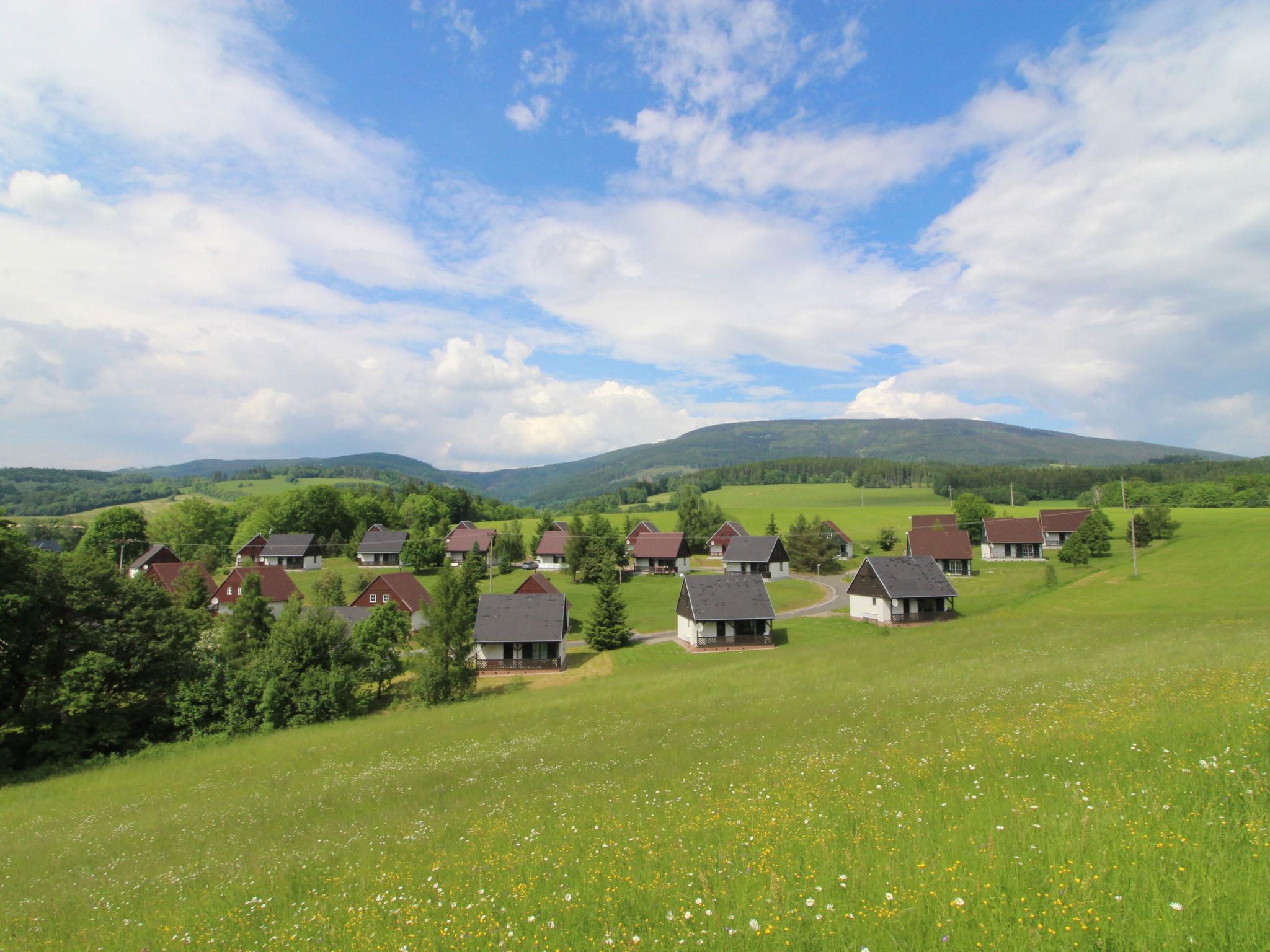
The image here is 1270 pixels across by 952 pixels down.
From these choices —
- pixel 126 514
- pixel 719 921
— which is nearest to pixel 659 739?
pixel 719 921

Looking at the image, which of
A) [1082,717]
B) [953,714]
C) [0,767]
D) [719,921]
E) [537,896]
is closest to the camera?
[719,921]

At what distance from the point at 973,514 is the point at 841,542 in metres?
26.6

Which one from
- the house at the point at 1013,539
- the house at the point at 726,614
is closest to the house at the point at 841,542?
the house at the point at 1013,539

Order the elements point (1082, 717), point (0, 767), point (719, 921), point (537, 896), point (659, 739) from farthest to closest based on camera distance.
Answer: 1. point (0, 767)
2. point (659, 739)
3. point (1082, 717)
4. point (537, 896)
5. point (719, 921)

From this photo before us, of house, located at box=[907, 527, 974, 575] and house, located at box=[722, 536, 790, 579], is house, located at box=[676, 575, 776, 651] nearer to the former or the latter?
house, located at box=[722, 536, 790, 579]

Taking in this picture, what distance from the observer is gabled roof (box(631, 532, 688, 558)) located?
8994 cm

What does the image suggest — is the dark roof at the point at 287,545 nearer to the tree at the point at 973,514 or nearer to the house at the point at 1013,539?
the house at the point at 1013,539

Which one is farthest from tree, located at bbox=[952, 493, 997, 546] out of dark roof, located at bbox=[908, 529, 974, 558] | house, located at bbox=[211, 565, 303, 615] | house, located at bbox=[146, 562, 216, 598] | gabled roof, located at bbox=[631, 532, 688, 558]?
house, located at bbox=[146, 562, 216, 598]

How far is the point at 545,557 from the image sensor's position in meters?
95.8

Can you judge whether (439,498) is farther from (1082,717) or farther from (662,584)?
(1082,717)

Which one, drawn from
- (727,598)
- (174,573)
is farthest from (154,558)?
(727,598)

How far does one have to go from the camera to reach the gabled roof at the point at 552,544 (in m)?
95.4

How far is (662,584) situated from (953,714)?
63785 mm

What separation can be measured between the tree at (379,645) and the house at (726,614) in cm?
2370
